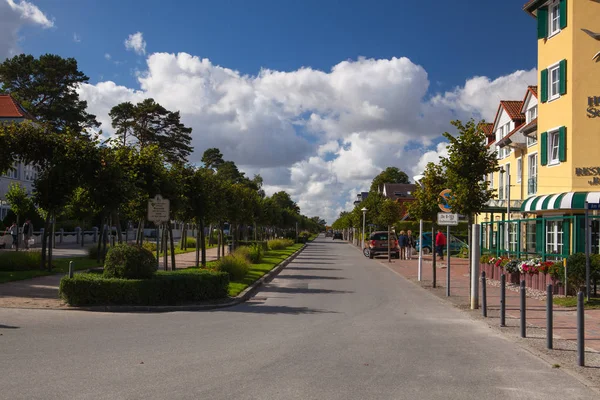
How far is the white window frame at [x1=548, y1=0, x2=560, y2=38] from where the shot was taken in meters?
23.9

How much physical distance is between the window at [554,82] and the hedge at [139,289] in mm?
16523

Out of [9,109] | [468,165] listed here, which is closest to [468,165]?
[468,165]

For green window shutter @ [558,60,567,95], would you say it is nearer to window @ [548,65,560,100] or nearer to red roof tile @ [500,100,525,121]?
window @ [548,65,560,100]

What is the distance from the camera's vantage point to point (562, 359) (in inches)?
333

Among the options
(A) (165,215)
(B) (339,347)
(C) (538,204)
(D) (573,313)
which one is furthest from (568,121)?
(B) (339,347)

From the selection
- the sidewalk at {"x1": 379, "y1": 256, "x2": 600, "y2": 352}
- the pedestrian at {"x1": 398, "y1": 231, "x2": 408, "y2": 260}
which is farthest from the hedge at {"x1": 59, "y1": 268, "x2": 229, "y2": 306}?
the pedestrian at {"x1": 398, "y1": 231, "x2": 408, "y2": 260}

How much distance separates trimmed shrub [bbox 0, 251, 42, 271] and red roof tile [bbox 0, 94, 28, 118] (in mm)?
26244

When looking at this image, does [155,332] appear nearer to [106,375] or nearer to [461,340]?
[106,375]

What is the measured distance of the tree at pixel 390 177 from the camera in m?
A: 115

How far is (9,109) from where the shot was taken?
4416 cm

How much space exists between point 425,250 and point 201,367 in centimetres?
3745

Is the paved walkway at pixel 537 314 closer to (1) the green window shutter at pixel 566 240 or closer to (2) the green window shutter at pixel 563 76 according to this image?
(1) the green window shutter at pixel 566 240

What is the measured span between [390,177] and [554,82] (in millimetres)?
A: 92489

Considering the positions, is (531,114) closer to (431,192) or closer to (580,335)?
(431,192)
